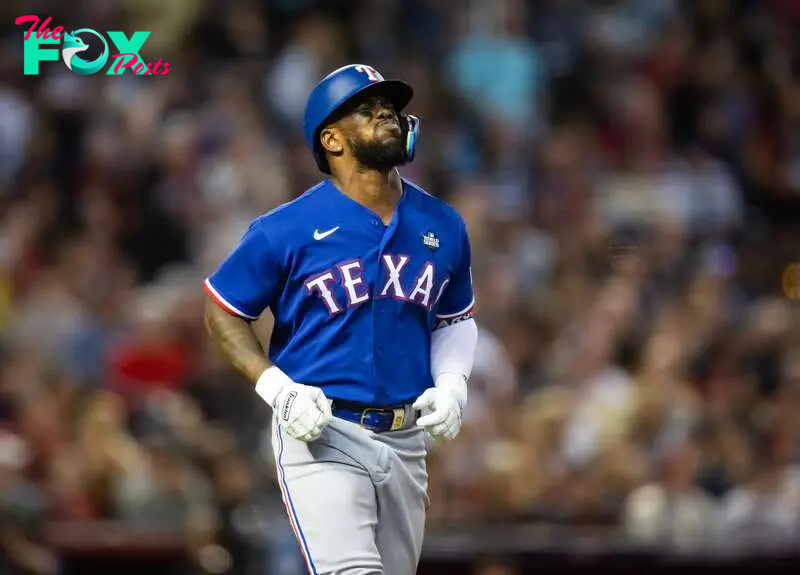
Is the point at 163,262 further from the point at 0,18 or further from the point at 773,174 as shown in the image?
the point at 773,174

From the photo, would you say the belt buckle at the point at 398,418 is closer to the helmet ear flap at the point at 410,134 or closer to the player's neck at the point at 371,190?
the player's neck at the point at 371,190

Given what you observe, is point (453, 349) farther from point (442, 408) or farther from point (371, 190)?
point (371, 190)

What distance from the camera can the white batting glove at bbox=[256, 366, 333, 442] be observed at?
183 inches

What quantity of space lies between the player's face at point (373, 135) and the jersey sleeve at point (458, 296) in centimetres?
44

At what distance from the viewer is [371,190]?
16.5 ft

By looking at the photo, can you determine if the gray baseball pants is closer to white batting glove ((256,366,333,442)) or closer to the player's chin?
white batting glove ((256,366,333,442))

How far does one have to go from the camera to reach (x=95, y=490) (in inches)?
328

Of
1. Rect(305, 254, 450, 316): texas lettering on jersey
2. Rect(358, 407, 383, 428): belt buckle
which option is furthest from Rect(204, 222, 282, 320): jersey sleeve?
Rect(358, 407, 383, 428): belt buckle

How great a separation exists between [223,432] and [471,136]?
351 centimetres

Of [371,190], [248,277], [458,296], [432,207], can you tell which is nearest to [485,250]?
[458,296]

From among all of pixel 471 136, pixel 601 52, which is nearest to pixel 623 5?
pixel 601 52

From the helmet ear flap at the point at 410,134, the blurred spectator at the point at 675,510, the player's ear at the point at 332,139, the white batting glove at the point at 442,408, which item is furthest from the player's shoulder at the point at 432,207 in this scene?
the blurred spectator at the point at 675,510

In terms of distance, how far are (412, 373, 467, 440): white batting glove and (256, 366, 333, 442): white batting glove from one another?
1.07ft

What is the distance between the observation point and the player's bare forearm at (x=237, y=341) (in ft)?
16.0
